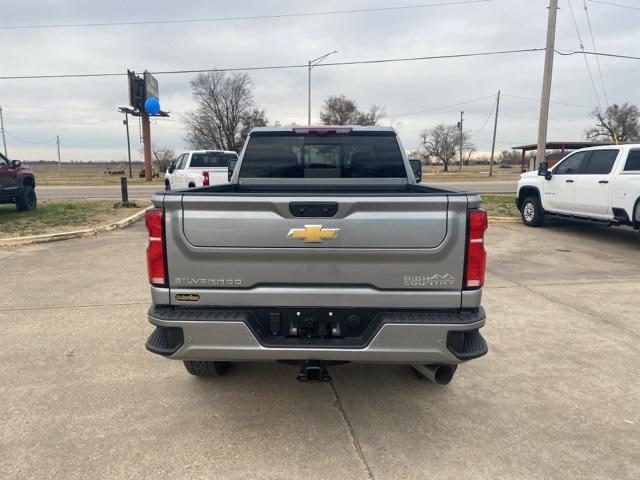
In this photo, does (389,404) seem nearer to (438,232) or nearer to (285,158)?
(438,232)

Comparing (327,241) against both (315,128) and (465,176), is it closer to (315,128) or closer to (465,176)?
(315,128)

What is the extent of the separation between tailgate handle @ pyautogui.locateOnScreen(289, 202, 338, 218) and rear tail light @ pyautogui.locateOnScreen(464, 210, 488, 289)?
0.80 m

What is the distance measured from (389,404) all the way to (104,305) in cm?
384

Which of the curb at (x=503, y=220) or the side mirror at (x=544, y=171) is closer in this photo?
the side mirror at (x=544, y=171)

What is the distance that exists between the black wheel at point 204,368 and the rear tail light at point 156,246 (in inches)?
41.3

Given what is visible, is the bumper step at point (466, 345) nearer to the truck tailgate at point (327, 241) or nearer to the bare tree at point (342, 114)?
the truck tailgate at point (327, 241)

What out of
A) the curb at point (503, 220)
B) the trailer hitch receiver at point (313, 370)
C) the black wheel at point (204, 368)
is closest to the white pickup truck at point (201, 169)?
the curb at point (503, 220)

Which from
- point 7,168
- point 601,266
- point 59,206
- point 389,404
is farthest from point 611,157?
point 59,206

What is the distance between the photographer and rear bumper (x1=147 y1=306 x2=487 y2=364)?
9.05ft

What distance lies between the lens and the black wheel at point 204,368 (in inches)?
144

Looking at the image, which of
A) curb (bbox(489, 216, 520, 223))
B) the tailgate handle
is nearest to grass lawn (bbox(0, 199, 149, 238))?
the tailgate handle

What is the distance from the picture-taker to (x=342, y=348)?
2.81 metres

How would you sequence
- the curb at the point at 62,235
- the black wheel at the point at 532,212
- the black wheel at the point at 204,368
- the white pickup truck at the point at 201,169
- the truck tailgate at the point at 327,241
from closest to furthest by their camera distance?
1. the truck tailgate at the point at 327,241
2. the black wheel at the point at 204,368
3. the curb at the point at 62,235
4. the black wheel at the point at 532,212
5. the white pickup truck at the point at 201,169

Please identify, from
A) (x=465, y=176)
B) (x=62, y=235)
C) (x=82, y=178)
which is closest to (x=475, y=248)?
(x=62, y=235)
